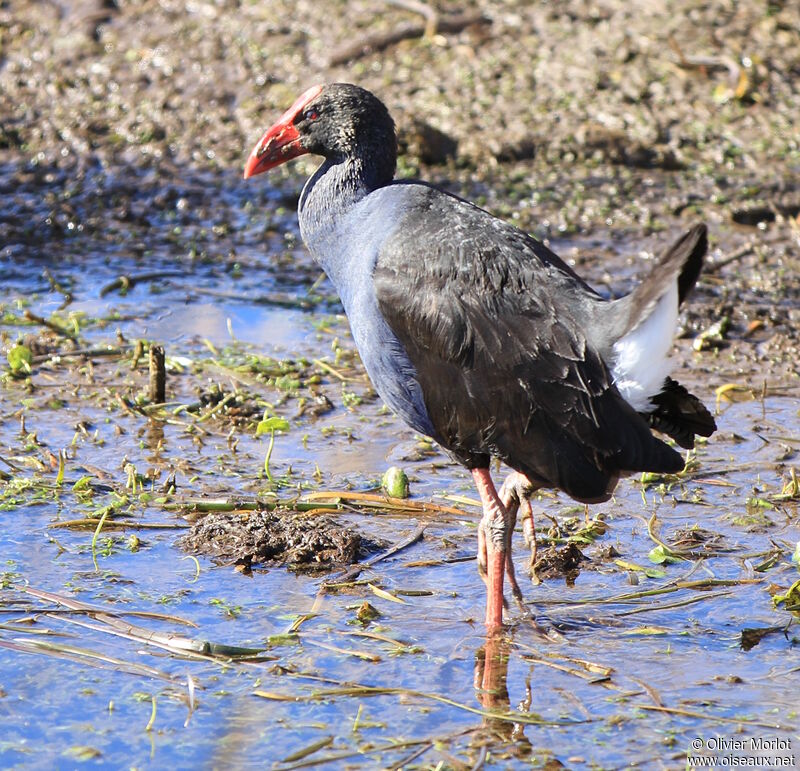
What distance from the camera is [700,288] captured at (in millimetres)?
6242

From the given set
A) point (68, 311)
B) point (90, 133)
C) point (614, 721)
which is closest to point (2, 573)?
point (614, 721)

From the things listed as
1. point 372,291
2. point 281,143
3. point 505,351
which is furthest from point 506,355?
point 281,143

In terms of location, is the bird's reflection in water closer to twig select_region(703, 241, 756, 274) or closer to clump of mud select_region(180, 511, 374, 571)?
clump of mud select_region(180, 511, 374, 571)

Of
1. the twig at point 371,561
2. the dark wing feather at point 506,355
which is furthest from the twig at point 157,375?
the dark wing feather at point 506,355

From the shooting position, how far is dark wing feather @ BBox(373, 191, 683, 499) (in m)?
3.51

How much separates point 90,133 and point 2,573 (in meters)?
4.55

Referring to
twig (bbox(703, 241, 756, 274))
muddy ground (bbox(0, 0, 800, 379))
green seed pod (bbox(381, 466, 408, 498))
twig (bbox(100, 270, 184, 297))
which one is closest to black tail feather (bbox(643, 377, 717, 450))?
green seed pod (bbox(381, 466, 408, 498))

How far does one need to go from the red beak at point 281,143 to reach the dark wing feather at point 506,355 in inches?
27.2

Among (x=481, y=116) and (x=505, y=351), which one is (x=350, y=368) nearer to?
(x=505, y=351)

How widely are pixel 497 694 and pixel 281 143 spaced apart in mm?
1965

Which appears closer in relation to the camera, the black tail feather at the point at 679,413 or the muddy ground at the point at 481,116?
the black tail feather at the point at 679,413

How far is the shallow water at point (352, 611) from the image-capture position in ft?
10.6

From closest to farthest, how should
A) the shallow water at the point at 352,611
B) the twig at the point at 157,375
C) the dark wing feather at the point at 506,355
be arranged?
1. the shallow water at the point at 352,611
2. the dark wing feather at the point at 506,355
3. the twig at the point at 157,375

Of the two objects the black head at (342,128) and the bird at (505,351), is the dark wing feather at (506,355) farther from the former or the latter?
the black head at (342,128)
